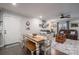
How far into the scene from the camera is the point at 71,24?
1.58m

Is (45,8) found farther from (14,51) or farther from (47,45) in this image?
(14,51)

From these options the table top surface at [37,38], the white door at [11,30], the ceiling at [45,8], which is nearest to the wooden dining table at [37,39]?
the table top surface at [37,38]

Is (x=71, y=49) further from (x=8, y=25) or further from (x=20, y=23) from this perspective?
(x=8, y=25)

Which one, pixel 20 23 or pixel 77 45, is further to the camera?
pixel 20 23

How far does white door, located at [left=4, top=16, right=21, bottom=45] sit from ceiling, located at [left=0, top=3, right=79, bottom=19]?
176 millimetres

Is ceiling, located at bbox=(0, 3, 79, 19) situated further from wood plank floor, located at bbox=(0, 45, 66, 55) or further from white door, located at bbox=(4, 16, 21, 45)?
wood plank floor, located at bbox=(0, 45, 66, 55)

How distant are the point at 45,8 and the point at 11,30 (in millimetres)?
729

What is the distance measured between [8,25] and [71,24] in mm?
1115

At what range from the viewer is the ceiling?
1.57m

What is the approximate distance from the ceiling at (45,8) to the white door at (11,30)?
0.18 meters

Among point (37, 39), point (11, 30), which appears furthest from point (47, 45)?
point (11, 30)
